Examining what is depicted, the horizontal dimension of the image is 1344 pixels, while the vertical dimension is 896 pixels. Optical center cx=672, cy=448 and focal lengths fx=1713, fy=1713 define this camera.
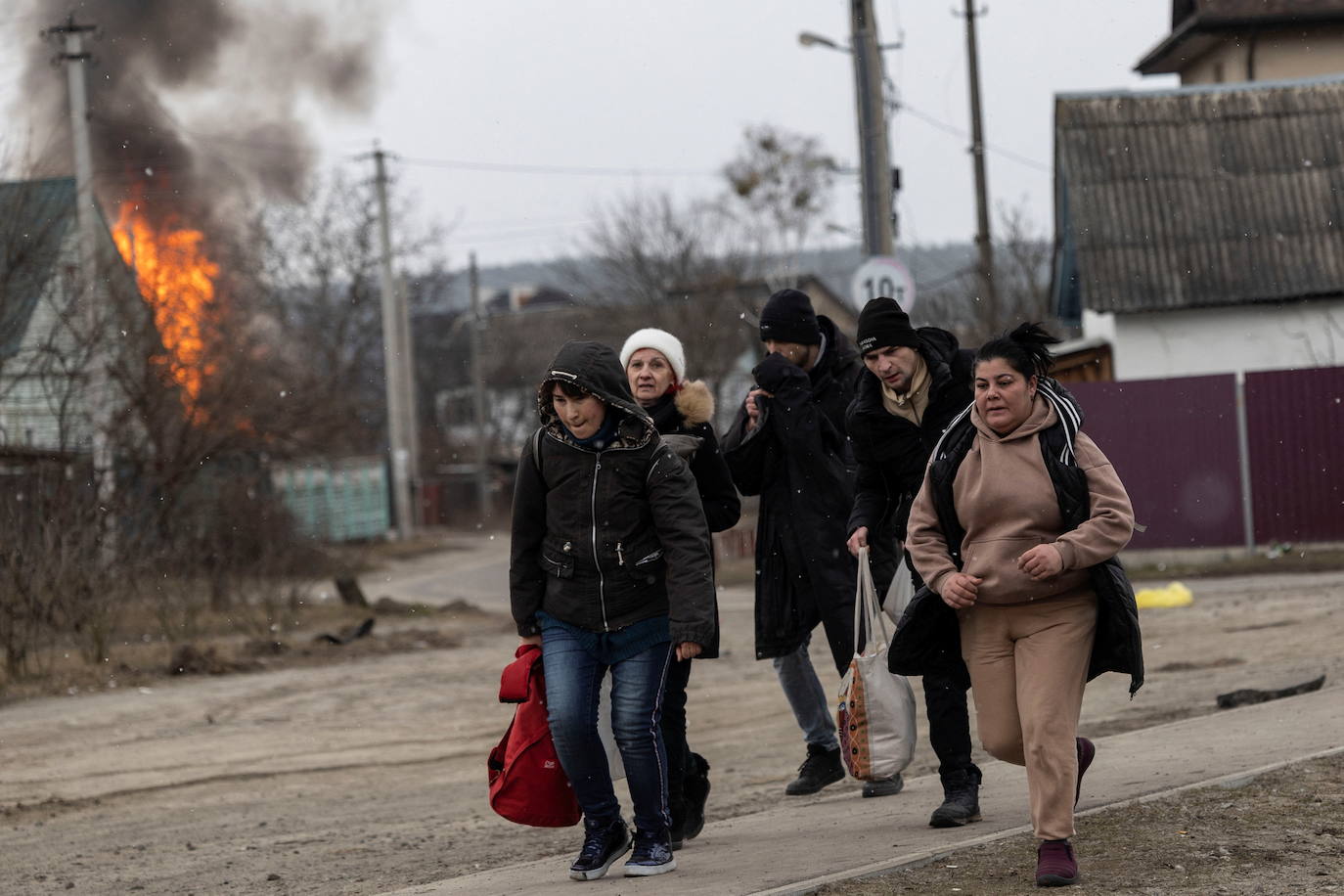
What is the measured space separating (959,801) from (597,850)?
1352 mm

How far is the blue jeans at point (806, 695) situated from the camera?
7.21 meters

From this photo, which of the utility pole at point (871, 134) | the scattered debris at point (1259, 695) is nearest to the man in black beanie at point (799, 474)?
the scattered debris at point (1259, 695)

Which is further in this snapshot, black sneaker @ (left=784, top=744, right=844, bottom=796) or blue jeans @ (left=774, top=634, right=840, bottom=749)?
black sneaker @ (left=784, top=744, right=844, bottom=796)

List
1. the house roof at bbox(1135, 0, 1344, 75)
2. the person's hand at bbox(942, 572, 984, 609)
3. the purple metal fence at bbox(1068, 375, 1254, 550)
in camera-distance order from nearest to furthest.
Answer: the person's hand at bbox(942, 572, 984, 609), the purple metal fence at bbox(1068, 375, 1254, 550), the house roof at bbox(1135, 0, 1344, 75)

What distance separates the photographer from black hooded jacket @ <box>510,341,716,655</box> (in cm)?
553

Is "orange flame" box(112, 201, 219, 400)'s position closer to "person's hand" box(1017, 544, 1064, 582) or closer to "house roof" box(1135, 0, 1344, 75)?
"person's hand" box(1017, 544, 1064, 582)

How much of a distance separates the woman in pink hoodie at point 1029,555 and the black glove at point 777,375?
1.64 metres

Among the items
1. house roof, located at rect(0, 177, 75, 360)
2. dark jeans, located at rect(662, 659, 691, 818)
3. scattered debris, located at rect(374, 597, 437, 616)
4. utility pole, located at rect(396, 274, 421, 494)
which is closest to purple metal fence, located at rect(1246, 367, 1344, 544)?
scattered debris, located at rect(374, 597, 437, 616)

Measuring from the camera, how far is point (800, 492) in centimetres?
701

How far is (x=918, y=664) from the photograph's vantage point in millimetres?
5449

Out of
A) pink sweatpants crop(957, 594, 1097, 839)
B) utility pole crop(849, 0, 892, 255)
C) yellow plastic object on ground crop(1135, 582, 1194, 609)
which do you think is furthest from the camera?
utility pole crop(849, 0, 892, 255)

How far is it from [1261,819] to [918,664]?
1.33 metres

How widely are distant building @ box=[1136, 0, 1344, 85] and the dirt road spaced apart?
778 inches

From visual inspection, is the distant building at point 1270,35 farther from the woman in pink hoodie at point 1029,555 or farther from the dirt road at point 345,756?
the woman in pink hoodie at point 1029,555
